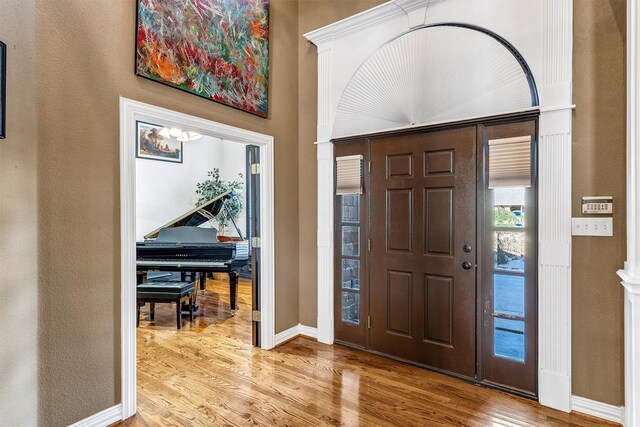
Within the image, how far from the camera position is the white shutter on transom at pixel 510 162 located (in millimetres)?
2508

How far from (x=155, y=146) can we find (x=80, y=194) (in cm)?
478

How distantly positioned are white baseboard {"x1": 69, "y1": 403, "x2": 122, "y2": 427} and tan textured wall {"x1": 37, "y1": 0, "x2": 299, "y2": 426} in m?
0.04

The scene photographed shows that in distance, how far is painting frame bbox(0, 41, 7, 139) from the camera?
1.71 m

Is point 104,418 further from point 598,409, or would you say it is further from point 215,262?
point 598,409

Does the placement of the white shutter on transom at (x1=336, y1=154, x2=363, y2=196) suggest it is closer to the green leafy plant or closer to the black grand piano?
the black grand piano

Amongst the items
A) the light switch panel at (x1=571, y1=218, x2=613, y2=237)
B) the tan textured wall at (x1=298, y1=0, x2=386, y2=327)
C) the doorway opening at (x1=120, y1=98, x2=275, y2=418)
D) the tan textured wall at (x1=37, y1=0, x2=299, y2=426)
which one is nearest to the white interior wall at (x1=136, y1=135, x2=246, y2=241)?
the doorway opening at (x1=120, y1=98, x2=275, y2=418)

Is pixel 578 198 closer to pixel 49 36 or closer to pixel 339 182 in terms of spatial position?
pixel 339 182

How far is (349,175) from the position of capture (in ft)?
11.3

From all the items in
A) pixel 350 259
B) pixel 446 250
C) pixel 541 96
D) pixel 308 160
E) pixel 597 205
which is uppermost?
pixel 541 96

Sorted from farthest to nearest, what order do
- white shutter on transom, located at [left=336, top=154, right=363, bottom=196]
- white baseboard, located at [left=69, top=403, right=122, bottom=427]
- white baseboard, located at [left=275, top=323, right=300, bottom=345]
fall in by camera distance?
white baseboard, located at [left=275, top=323, right=300, bottom=345] < white shutter on transom, located at [left=336, top=154, right=363, bottom=196] < white baseboard, located at [left=69, top=403, right=122, bottom=427]

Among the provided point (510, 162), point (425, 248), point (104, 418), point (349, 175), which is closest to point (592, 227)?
point (510, 162)

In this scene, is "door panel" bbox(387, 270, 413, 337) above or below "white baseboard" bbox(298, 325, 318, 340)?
above

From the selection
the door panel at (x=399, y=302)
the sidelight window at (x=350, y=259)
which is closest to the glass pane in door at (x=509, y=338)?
the door panel at (x=399, y=302)

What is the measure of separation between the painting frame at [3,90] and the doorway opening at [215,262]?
1.99 ft
